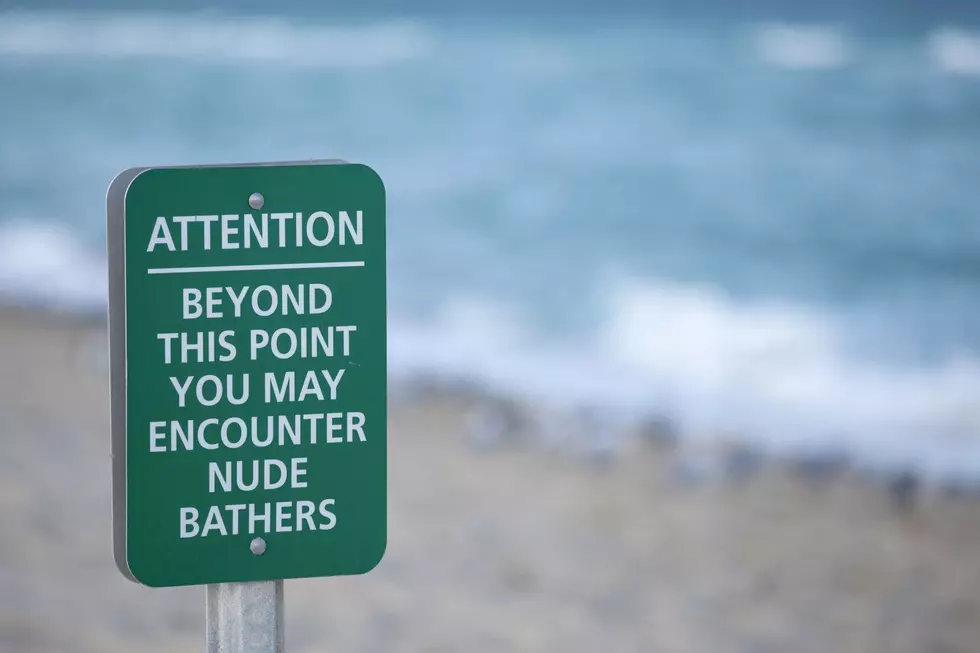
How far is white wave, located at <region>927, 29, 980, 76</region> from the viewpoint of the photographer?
1595 centimetres

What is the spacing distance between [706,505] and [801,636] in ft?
4.28

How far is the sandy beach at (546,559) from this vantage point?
15.7ft

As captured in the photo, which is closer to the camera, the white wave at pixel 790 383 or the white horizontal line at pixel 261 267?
the white horizontal line at pixel 261 267

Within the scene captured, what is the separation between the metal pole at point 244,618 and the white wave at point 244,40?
1740 cm

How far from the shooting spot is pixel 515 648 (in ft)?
15.5

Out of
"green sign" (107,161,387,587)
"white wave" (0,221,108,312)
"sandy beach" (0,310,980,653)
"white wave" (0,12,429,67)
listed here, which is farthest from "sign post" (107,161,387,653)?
"white wave" (0,12,429,67)

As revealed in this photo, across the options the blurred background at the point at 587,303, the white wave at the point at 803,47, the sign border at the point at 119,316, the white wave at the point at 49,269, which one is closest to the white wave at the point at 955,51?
the blurred background at the point at 587,303

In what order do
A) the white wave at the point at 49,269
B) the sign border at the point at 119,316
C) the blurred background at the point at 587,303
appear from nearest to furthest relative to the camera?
the sign border at the point at 119,316 < the blurred background at the point at 587,303 < the white wave at the point at 49,269

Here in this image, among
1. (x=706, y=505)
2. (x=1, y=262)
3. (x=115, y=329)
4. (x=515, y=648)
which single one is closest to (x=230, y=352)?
(x=115, y=329)

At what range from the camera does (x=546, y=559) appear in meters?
5.57

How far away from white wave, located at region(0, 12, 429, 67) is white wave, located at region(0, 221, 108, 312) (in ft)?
22.7

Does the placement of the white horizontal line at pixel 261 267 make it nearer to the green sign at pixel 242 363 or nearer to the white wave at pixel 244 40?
the green sign at pixel 242 363

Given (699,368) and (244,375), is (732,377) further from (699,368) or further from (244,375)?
(244,375)

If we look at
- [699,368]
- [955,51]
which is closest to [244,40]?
[955,51]
